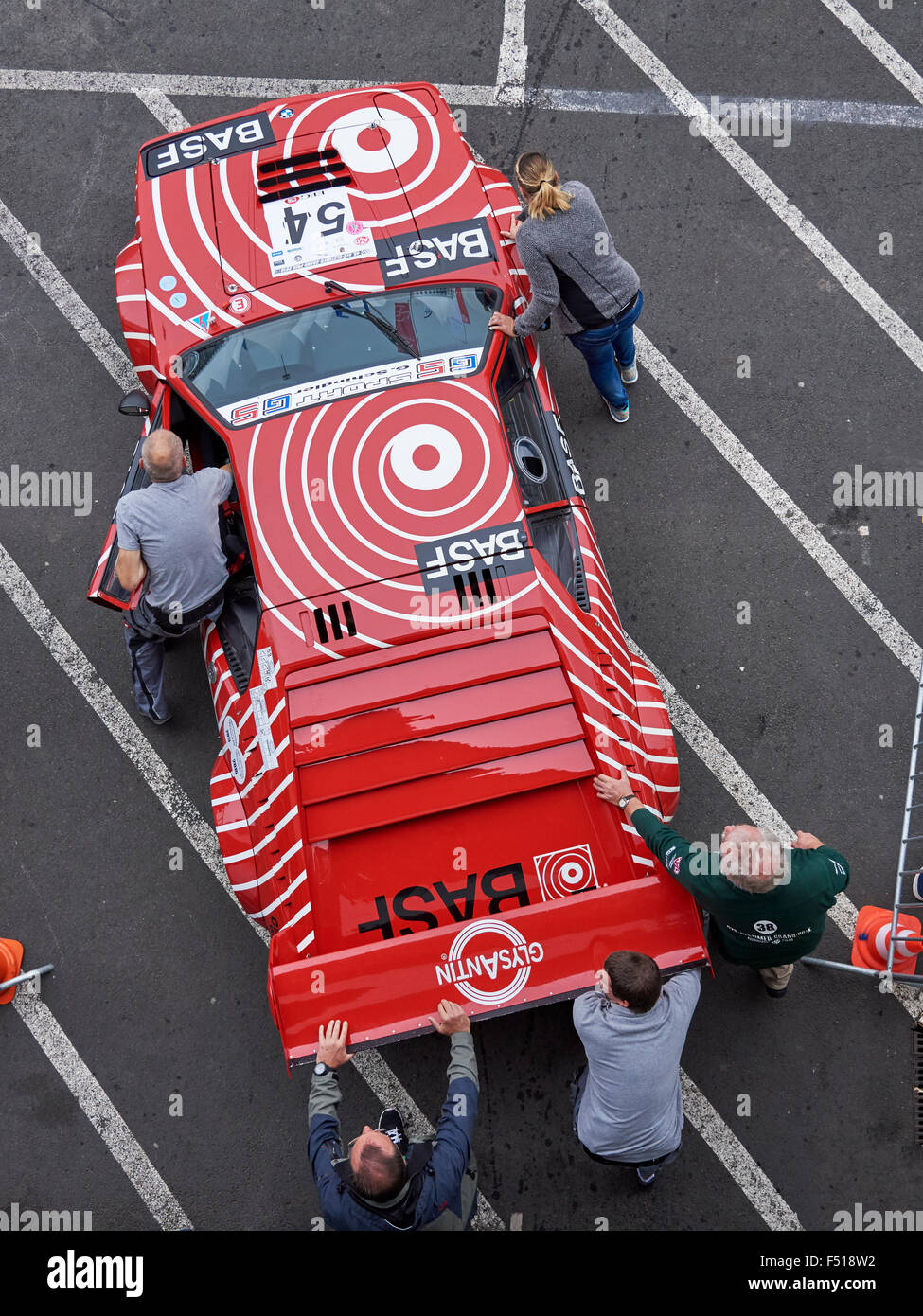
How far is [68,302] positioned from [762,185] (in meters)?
4.12

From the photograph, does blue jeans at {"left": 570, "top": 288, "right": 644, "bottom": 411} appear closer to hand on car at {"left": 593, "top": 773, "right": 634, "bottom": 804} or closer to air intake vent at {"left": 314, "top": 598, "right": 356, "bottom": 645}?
air intake vent at {"left": 314, "top": 598, "right": 356, "bottom": 645}

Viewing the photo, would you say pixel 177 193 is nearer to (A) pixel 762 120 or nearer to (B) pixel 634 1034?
(A) pixel 762 120

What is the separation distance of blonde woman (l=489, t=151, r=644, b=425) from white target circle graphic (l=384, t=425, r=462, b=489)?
0.69 m

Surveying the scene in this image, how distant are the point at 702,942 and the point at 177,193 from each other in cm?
429

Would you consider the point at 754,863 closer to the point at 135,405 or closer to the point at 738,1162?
the point at 738,1162

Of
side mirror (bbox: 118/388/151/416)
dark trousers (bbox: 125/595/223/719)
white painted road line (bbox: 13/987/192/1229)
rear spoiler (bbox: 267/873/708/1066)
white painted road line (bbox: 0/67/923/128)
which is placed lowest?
white painted road line (bbox: 13/987/192/1229)

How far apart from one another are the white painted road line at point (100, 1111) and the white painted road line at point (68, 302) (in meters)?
3.45

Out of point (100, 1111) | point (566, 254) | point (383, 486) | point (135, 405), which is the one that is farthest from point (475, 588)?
point (100, 1111)

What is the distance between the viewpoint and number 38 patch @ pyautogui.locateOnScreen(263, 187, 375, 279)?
5.21m

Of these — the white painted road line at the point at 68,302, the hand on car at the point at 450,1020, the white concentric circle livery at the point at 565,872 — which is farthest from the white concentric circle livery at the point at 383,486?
the white painted road line at the point at 68,302

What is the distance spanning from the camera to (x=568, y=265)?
16.9 feet

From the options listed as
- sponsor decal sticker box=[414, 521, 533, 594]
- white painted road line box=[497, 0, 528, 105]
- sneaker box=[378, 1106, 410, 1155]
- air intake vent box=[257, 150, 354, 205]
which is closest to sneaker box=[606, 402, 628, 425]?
sponsor decal sticker box=[414, 521, 533, 594]
